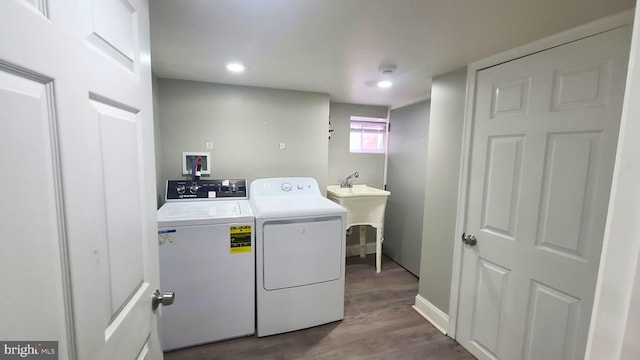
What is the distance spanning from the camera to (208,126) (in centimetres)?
245

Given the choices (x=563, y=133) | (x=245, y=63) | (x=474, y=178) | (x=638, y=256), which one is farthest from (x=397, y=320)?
(x=245, y=63)

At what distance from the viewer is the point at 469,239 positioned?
1.81m

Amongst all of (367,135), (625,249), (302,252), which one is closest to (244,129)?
(302,252)

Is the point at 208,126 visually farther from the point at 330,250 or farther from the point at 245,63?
the point at 330,250

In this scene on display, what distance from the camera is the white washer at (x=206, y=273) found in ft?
5.83

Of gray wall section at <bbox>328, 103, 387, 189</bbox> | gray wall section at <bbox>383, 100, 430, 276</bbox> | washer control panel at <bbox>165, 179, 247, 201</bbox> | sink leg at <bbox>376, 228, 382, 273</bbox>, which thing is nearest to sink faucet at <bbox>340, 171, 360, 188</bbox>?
gray wall section at <bbox>328, 103, 387, 189</bbox>

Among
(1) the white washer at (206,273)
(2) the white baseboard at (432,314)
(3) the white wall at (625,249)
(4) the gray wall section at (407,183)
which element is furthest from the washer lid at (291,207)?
(3) the white wall at (625,249)

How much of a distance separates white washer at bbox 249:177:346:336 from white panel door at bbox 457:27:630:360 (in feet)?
3.25

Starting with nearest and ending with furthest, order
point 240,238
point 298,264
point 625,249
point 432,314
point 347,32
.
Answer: point 625,249, point 347,32, point 240,238, point 298,264, point 432,314

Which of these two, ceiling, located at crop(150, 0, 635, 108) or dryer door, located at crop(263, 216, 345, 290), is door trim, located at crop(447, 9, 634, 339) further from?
Result: dryer door, located at crop(263, 216, 345, 290)

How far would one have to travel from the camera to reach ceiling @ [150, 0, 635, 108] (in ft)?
3.64

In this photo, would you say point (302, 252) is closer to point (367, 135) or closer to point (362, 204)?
point (362, 204)

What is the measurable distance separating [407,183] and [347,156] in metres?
0.82

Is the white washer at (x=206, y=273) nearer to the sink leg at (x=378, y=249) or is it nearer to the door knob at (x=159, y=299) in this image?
the door knob at (x=159, y=299)
